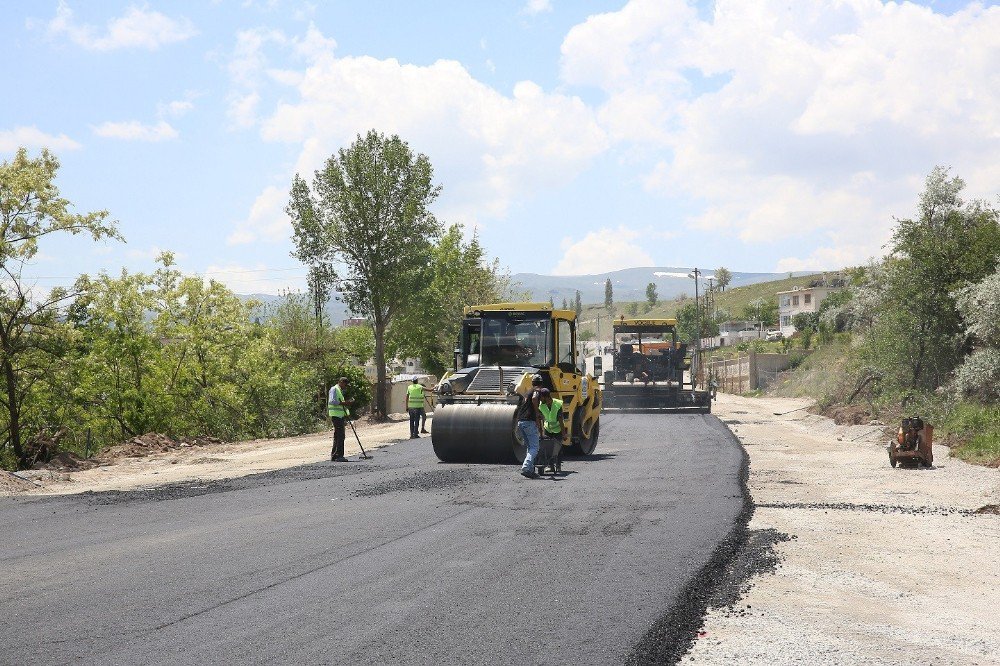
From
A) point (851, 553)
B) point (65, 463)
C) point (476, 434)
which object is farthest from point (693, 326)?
point (851, 553)

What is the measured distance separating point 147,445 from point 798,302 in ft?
400

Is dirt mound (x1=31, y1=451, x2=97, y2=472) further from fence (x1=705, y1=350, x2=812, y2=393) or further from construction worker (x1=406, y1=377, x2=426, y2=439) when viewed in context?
fence (x1=705, y1=350, x2=812, y2=393)

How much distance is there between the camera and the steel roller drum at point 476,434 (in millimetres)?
18250

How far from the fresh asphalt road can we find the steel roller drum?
1.97 m

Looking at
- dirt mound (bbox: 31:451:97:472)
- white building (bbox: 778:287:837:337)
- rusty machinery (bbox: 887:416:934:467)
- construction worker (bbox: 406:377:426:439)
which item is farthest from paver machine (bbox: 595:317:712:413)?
white building (bbox: 778:287:837:337)

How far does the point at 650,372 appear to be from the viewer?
116 feet

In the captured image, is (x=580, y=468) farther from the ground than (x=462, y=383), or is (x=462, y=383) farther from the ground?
(x=462, y=383)

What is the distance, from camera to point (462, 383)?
19359 mm

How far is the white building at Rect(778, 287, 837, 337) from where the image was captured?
128750mm

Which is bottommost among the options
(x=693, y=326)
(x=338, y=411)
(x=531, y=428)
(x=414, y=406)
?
(x=531, y=428)

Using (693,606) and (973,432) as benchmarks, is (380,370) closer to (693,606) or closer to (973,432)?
(973,432)

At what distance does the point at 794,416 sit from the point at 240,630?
116 ft

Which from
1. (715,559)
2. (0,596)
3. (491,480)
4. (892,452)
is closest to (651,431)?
(892,452)

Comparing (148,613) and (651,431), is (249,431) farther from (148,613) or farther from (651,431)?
(148,613)
